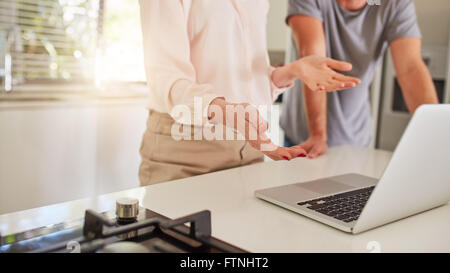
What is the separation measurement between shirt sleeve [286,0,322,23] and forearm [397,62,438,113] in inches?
19.6

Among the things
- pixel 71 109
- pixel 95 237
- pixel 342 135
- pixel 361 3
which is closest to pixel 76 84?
pixel 71 109

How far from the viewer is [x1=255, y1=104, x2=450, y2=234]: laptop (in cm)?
67

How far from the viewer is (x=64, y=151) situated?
2.63 ft

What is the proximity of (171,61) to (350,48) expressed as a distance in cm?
75

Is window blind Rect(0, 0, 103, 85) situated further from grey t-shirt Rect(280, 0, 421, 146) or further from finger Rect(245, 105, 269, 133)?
grey t-shirt Rect(280, 0, 421, 146)

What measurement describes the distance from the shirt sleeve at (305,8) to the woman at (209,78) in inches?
8.3

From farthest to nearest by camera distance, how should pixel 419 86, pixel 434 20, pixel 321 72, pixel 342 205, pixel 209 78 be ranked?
pixel 434 20, pixel 419 86, pixel 321 72, pixel 209 78, pixel 342 205

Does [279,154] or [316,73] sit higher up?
[316,73]

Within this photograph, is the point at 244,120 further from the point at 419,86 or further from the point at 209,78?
the point at 419,86

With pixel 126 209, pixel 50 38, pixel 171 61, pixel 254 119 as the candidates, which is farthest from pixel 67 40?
pixel 254 119

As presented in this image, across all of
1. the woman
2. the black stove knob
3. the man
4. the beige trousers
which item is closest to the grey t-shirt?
the man

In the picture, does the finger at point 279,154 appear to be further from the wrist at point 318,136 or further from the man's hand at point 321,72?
the wrist at point 318,136

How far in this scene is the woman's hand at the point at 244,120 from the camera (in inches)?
36.2

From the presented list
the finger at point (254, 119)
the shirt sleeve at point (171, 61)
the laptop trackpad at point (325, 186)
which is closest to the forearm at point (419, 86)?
the laptop trackpad at point (325, 186)
